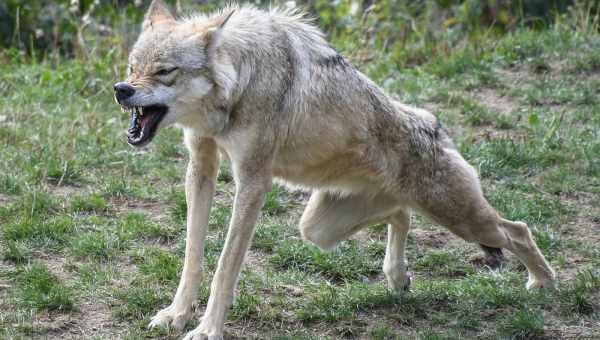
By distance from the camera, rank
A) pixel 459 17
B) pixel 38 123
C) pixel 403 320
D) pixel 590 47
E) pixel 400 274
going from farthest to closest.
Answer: pixel 459 17, pixel 590 47, pixel 38 123, pixel 400 274, pixel 403 320

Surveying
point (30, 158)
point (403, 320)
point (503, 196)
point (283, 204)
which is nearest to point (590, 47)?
point (503, 196)

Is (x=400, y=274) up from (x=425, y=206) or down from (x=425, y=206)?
down

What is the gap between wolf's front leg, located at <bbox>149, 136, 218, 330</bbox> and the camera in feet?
17.3

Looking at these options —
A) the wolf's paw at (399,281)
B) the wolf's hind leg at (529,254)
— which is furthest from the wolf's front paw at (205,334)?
the wolf's hind leg at (529,254)

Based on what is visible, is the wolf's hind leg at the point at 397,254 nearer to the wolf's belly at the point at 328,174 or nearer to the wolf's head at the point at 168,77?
the wolf's belly at the point at 328,174

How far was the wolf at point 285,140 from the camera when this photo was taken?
16.4 feet

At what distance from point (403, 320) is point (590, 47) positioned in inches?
201

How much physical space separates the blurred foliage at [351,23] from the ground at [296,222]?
1.69ft

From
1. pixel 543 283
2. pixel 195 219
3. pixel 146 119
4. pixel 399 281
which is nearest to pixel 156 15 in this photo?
pixel 146 119

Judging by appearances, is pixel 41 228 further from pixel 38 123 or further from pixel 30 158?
pixel 38 123

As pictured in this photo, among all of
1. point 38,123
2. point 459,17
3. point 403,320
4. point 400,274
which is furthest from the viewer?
point 459,17

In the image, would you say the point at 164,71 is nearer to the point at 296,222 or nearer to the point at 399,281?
the point at 399,281

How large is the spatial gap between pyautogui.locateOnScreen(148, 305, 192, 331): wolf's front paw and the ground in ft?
0.21

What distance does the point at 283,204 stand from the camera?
702cm
